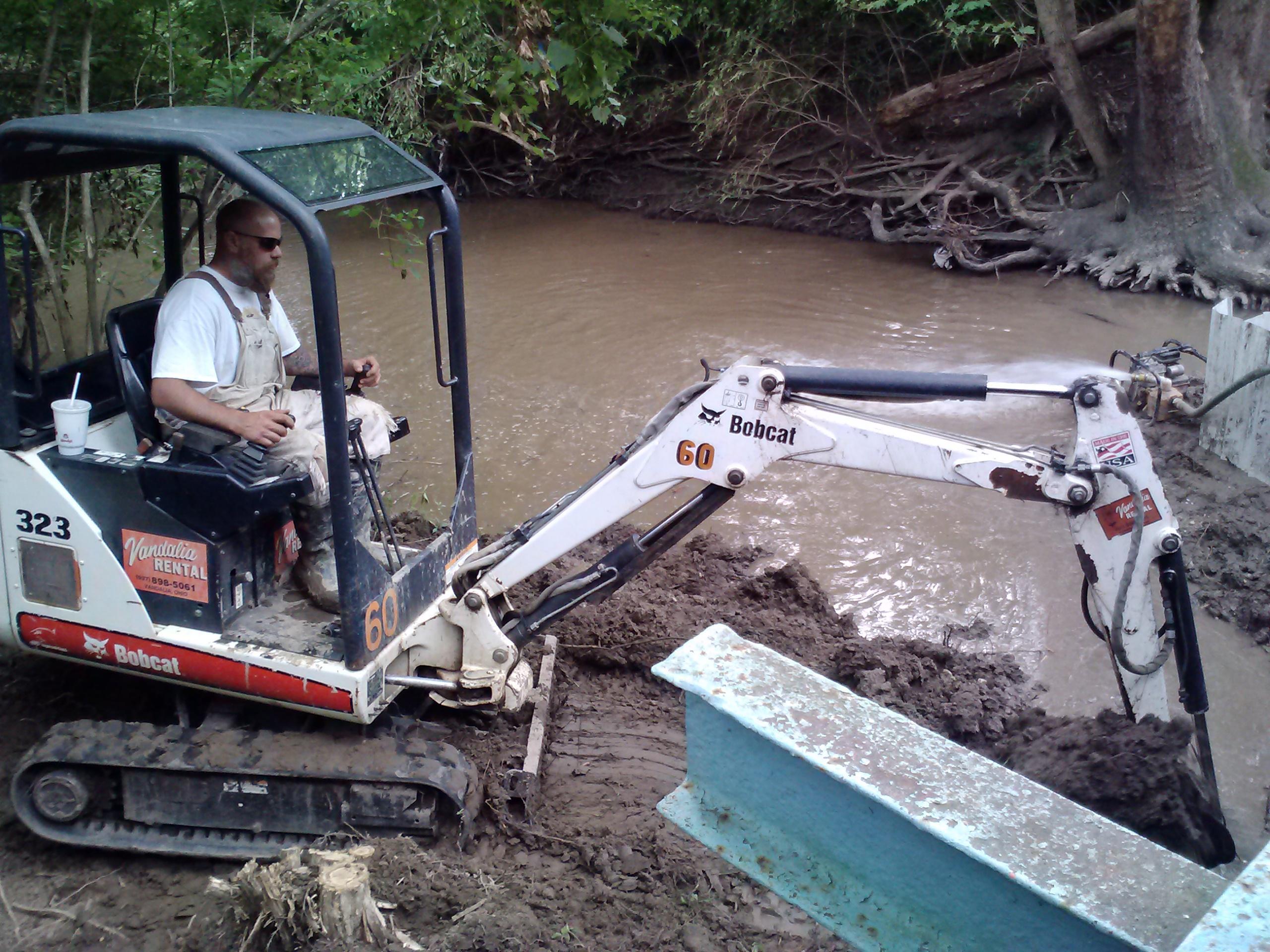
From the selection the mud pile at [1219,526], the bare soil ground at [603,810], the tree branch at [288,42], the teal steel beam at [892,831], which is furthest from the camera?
the tree branch at [288,42]

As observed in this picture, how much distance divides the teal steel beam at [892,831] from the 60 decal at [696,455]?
0.99m

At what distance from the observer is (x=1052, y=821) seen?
228cm

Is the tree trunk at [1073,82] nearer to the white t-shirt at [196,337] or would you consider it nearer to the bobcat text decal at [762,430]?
the bobcat text decal at [762,430]

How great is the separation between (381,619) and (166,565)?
0.78 meters

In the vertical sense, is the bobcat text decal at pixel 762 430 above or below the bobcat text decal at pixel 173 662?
above

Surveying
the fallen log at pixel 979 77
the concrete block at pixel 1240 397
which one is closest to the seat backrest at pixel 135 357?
the concrete block at pixel 1240 397

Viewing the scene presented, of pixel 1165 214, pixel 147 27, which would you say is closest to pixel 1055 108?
pixel 1165 214

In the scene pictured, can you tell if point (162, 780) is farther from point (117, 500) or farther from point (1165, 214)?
point (1165, 214)

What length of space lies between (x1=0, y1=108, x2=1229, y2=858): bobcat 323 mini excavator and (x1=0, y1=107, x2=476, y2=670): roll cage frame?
0.01 meters

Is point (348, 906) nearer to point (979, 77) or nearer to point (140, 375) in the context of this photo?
point (140, 375)

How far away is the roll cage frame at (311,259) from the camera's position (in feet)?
11.0

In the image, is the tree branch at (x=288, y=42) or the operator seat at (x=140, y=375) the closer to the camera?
the operator seat at (x=140, y=375)

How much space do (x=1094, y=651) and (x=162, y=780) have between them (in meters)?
4.25

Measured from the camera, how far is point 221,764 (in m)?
3.89
